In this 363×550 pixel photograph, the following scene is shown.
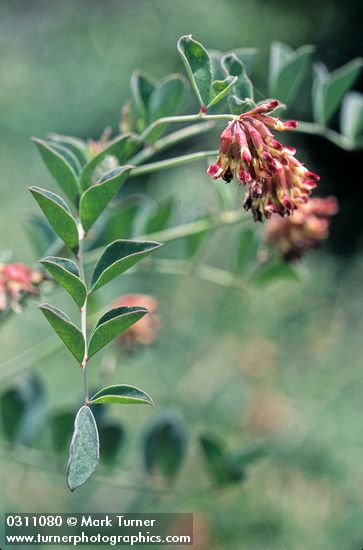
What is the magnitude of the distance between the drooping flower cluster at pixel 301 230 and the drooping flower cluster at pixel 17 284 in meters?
0.31

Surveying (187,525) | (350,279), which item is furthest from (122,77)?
(187,525)

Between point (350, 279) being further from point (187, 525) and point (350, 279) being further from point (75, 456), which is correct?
point (75, 456)

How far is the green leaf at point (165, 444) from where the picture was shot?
1.02 meters

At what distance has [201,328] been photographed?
1.87m

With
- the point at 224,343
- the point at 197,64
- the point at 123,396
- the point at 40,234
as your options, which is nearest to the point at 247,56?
the point at 197,64

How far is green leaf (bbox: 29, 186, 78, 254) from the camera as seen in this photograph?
550 mm

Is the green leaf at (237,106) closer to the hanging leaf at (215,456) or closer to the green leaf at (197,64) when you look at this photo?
the green leaf at (197,64)

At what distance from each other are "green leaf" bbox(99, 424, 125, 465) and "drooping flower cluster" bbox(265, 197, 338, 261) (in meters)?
0.32

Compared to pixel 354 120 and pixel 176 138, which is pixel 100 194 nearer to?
pixel 176 138

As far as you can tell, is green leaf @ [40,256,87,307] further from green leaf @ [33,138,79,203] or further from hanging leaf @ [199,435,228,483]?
hanging leaf @ [199,435,228,483]

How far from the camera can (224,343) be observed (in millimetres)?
1835

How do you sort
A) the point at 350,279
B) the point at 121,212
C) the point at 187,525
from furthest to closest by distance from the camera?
the point at 350,279, the point at 187,525, the point at 121,212

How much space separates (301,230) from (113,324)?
1.41 feet

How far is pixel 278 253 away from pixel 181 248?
0.14 m
